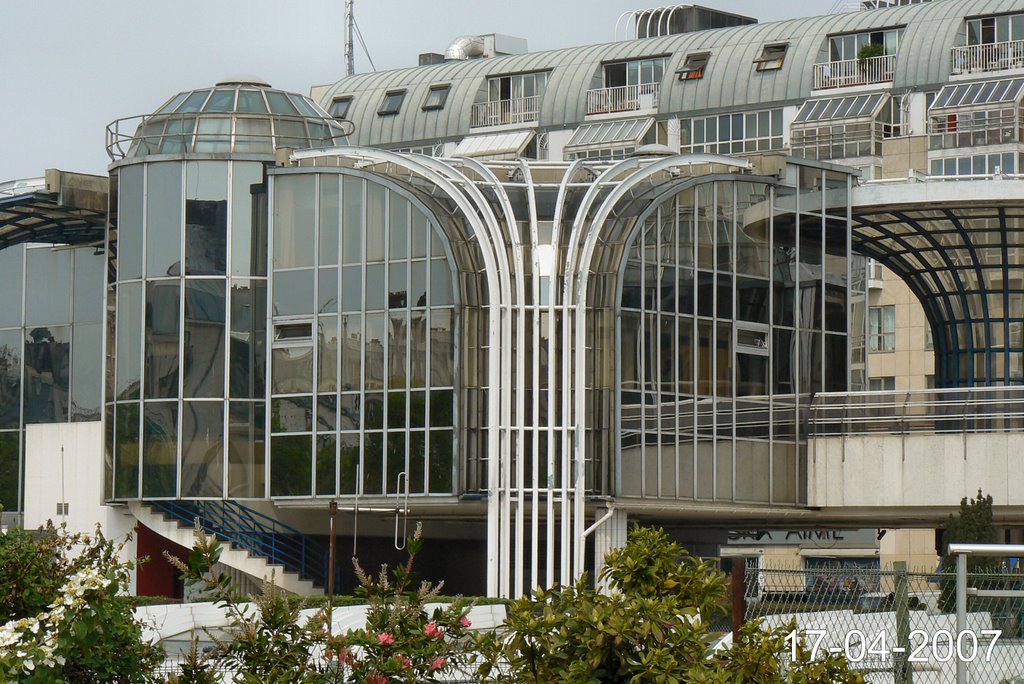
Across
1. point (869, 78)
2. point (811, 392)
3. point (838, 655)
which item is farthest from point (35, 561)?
point (869, 78)

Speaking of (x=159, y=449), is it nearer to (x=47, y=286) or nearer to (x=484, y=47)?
(x=47, y=286)

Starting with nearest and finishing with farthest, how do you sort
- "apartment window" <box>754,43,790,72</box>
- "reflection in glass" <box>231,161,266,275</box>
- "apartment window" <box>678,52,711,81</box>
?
1. "reflection in glass" <box>231,161,266,275</box>
2. "apartment window" <box>754,43,790,72</box>
3. "apartment window" <box>678,52,711,81</box>

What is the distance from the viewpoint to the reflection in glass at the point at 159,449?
41250 mm

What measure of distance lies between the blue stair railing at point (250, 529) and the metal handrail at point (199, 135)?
7.95 metres

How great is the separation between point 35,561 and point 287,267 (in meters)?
25.9

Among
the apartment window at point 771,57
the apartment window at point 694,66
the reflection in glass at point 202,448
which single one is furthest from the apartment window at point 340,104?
the reflection in glass at point 202,448

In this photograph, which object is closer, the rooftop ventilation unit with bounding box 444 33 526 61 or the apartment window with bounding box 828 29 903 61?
the apartment window with bounding box 828 29 903 61

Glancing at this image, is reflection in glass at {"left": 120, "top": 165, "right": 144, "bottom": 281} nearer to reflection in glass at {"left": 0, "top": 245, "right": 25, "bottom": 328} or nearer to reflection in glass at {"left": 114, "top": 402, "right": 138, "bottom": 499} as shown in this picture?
reflection in glass at {"left": 114, "top": 402, "right": 138, "bottom": 499}

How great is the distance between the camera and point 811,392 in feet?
137

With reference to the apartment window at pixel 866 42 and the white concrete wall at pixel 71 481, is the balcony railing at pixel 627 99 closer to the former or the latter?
the apartment window at pixel 866 42

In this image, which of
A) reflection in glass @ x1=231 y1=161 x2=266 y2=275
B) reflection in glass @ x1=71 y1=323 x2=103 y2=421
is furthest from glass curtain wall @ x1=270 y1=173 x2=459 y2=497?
reflection in glass @ x1=71 y1=323 x2=103 y2=421

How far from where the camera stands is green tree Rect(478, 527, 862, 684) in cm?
1195

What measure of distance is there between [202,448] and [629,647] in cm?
2978
